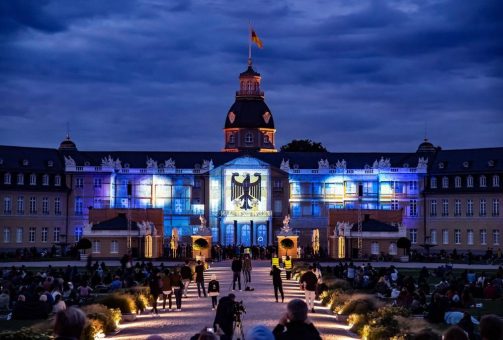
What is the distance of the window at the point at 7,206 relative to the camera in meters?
118

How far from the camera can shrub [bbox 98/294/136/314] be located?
3759cm

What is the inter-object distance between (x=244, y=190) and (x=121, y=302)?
290 ft

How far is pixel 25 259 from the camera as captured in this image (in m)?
Answer: 89.9

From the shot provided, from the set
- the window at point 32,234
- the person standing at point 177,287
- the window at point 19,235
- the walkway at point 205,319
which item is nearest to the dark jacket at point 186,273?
the walkway at point 205,319

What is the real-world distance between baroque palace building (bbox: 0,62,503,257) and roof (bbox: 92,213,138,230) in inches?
767

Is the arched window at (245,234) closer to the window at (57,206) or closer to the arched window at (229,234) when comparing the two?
the arched window at (229,234)

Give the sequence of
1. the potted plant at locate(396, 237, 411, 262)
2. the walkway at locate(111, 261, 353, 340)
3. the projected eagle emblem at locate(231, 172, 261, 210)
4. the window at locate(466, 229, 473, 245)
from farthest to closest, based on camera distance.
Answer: the projected eagle emblem at locate(231, 172, 261, 210)
the window at locate(466, 229, 473, 245)
the potted plant at locate(396, 237, 411, 262)
the walkway at locate(111, 261, 353, 340)

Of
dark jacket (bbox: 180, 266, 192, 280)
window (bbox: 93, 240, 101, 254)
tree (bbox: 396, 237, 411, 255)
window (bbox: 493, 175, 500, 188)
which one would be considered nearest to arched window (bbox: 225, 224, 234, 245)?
window (bbox: 93, 240, 101, 254)

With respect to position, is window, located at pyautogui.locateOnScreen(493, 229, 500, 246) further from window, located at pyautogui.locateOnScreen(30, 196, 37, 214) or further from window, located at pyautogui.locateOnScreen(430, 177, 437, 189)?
window, located at pyautogui.locateOnScreen(30, 196, 37, 214)

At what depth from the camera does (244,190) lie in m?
126

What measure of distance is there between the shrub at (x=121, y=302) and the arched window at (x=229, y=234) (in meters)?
86.1

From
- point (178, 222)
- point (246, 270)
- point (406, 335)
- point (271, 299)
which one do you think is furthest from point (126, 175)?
point (406, 335)

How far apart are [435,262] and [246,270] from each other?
129 feet

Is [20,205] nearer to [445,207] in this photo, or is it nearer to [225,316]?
[445,207]
